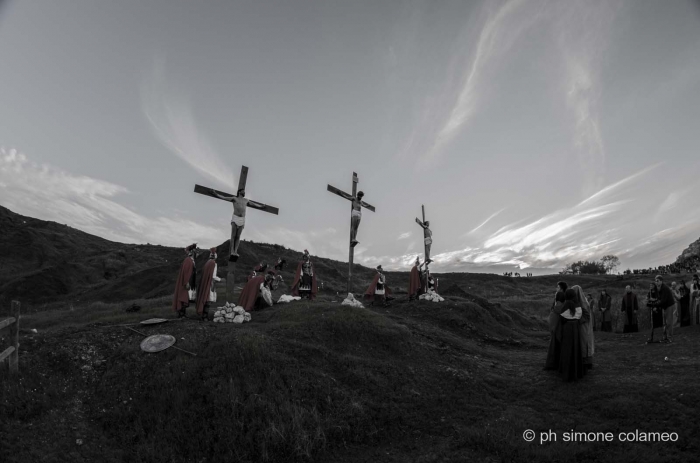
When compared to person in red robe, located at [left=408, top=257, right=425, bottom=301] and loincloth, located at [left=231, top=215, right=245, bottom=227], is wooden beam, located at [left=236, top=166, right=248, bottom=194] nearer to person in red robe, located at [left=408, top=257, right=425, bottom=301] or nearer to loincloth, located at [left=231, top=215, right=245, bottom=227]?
loincloth, located at [left=231, top=215, right=245, bottom=227]

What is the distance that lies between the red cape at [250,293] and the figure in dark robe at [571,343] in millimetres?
10554

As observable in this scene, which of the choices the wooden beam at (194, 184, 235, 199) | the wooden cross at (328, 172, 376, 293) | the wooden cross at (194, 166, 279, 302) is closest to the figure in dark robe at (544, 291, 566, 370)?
the wooden cross at (328, 172, 376, 293)

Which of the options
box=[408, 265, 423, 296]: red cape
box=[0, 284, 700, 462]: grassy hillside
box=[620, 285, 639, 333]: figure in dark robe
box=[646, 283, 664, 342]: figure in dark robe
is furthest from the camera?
box=[408, 265, 423, 296]: red cape

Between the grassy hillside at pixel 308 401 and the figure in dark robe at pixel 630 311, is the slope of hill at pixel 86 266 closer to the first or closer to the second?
the grassy hillside at pixel 308 401

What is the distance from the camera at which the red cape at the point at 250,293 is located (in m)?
15.2

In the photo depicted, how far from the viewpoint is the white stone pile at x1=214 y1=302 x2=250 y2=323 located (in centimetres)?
1265

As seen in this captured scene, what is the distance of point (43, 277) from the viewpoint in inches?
1260

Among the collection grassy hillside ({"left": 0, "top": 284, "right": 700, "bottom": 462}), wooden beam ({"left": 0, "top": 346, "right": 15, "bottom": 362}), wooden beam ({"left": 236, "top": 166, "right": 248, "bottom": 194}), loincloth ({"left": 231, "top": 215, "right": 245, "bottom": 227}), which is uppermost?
wooden beam ({"left": 236, "top": 166, "right": 248, "bottom": 194})

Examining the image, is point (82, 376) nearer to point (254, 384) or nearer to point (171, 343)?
point (171, 343)

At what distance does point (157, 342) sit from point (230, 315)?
3.10 m

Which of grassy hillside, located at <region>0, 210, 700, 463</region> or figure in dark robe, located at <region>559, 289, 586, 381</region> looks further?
figure in dark robe, located at <region>559, 289, 586, 381</region>

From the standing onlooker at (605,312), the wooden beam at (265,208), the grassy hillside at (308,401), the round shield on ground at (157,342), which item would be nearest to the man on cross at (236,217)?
the wooden beam at (265,208)

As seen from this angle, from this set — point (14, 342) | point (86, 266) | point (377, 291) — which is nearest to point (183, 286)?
point (14, 342)

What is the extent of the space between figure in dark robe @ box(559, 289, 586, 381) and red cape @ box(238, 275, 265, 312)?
10554 millimetres
